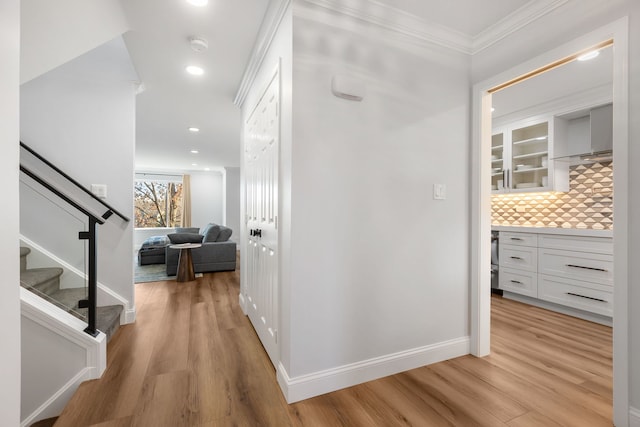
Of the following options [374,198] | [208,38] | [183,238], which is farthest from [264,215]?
[183,238]

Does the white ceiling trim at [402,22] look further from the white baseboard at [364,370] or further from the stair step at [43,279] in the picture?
the stair step at [43,279]

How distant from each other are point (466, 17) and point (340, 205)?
1.60 meters

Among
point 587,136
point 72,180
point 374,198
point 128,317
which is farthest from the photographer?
point 587,136

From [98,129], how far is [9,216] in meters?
2.49

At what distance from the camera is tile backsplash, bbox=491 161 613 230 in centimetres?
328

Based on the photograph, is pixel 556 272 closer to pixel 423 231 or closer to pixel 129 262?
pixel 423 231

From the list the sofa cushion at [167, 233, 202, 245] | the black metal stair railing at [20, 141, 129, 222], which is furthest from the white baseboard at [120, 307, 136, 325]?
the sofa cushion at [167, 233, 202, 245]

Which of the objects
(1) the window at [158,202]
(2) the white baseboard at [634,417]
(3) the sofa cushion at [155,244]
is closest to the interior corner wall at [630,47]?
(2) the white baseboard at [634,417]

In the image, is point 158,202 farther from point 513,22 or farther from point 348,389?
point 513,22

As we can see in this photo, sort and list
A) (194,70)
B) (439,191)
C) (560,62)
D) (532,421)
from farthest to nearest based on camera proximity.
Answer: (194,70) → (439,191) → (560,62) → (532,421)

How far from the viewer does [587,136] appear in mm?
3473

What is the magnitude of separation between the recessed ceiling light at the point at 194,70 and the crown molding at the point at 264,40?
39 cm

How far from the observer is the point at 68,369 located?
1.87 meters

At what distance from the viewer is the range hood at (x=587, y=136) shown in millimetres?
3031
